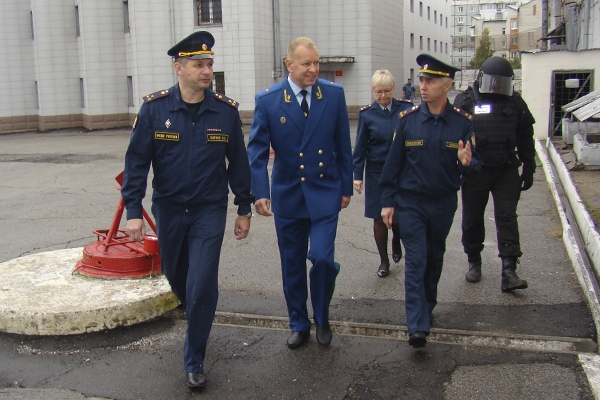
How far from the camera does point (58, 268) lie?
19.9 feet

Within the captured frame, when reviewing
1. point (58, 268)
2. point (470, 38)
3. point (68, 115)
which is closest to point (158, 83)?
point (68, 115)

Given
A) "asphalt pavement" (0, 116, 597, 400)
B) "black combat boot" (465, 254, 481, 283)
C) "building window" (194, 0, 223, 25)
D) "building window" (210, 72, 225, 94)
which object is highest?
"building window" (194, 0, 223, 25)

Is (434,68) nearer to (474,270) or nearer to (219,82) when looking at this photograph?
(474,270)

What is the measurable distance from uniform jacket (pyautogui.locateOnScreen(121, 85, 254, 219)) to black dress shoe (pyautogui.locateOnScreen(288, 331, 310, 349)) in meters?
1.14

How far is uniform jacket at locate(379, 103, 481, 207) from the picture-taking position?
4578 millimetres

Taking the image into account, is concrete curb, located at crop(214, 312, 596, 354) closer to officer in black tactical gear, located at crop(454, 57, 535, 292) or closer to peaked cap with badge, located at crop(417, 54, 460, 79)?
officer in black tactical gear, located at crop(454, 57, 535, 292)

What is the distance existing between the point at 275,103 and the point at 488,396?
2.32 metres

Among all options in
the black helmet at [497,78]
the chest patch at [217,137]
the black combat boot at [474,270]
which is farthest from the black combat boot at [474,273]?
the chest patch at [217,137]

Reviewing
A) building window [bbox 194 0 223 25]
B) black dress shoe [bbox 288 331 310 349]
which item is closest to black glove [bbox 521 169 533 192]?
black dress shoe [bbox 288 331 310 349]

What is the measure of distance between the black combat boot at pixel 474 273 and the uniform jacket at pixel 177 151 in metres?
2.78

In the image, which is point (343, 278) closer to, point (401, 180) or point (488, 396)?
point (401, 180)

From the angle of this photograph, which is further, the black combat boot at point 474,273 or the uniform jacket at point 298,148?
the black combat boot at point 474,273

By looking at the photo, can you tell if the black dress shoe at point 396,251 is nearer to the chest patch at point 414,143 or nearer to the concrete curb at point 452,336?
the concrete curb at point 452,336

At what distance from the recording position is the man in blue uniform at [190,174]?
412cm
